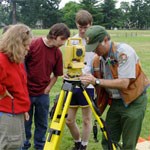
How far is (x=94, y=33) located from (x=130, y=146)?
1.19 metres

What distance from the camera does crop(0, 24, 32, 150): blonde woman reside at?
3.07 meters

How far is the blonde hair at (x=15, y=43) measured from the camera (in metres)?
3.06

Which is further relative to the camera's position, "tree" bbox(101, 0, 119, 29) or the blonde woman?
"tree" bbox(101, 0, 119, 29)

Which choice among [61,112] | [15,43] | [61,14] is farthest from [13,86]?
[61,14]

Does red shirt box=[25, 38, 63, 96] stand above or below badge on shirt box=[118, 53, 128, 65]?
below

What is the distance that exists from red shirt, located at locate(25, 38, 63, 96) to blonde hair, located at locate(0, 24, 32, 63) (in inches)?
30.7

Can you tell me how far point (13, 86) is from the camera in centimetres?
316

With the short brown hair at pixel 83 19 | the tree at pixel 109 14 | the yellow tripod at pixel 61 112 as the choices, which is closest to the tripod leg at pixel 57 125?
the yellow tripod at pixel 61 112

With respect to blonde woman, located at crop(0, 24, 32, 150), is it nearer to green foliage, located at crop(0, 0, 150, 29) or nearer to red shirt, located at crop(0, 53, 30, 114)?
red shirt, located at crop(0, 53, 30, 114)

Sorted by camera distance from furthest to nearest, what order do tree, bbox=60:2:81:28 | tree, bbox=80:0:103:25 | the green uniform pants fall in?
tree, bbox=60:2:81:28
tree, bbox=80:0:103:25
the green uniform pants

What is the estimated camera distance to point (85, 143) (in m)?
4.38

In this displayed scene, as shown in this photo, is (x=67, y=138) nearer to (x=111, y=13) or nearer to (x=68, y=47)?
(x=68, y=47)

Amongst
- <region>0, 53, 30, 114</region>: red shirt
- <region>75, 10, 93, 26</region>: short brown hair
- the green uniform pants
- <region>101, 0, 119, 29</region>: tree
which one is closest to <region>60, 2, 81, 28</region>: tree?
<region>101, 0, 119, 29</region>: tree

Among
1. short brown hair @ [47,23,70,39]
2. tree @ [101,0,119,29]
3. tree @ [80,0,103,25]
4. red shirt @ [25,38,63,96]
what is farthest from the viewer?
tree @ [101,0,119,29]
